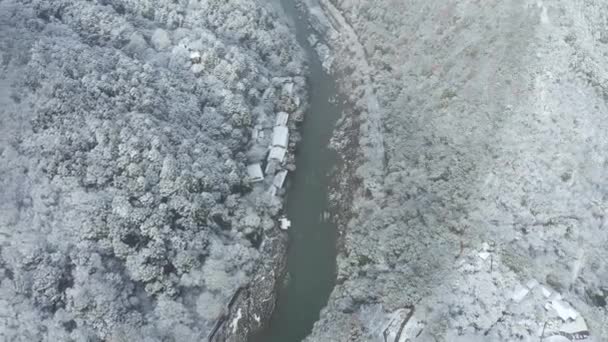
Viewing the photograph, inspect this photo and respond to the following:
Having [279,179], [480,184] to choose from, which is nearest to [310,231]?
[279,179]

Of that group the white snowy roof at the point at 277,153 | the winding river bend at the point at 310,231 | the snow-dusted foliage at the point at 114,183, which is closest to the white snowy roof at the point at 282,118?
the snow-dusted foliage at the point at 114,183

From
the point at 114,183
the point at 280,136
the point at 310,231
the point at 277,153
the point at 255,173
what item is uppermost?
the point at 280,136

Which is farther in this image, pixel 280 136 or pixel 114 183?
pixel 280 136

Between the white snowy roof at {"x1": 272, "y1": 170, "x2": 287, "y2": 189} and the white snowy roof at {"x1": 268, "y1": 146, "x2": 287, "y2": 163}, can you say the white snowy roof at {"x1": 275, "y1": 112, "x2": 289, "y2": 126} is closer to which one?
the white snowy roof at {"x1": 268, "y1": 146, "x2": 287, "y2": 163}

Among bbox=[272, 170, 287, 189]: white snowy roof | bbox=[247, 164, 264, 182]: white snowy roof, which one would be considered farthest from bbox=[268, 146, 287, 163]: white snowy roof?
bbox=[247, 164, 264, 182]: white snowy roof

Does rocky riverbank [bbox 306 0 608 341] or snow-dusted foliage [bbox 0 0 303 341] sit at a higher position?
rocky riverbank [bbox 306 0 608 341]

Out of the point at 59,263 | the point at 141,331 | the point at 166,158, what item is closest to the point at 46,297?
the point at 59,263

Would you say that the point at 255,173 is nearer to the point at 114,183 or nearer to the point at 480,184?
the point at 114,183
